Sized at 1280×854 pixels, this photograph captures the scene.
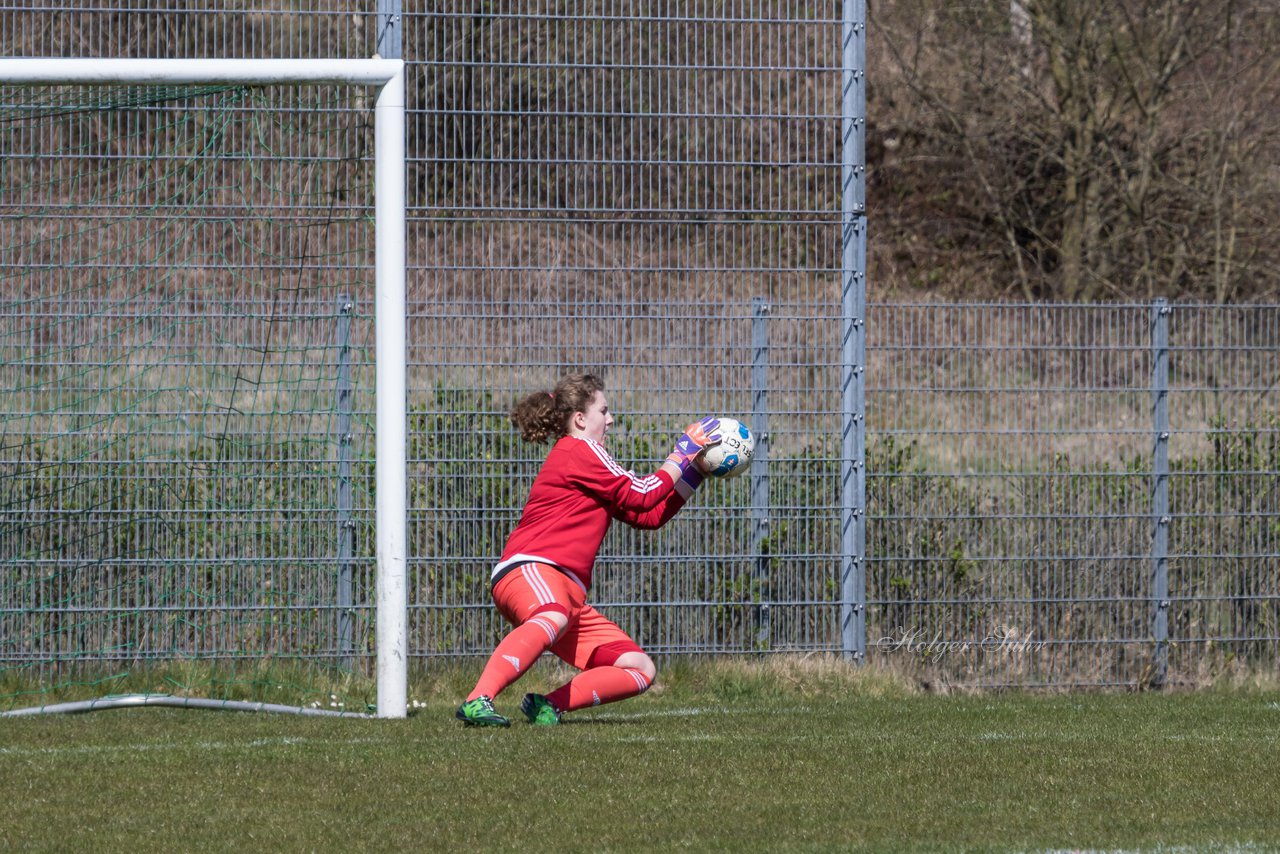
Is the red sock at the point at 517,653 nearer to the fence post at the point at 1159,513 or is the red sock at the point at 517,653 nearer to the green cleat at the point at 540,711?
the green cleat at the point at 540,711

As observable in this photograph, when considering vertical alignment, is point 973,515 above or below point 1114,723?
above

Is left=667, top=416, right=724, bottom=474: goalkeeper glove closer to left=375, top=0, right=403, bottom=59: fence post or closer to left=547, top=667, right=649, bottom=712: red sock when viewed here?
left=547, top=667, right=649, bottom=712: red sock

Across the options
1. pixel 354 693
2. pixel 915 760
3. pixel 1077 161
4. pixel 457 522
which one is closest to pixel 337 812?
pixel 915 760

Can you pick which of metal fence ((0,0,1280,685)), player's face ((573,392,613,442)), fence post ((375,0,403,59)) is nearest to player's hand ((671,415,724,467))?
player's face ((573,392,613,442))

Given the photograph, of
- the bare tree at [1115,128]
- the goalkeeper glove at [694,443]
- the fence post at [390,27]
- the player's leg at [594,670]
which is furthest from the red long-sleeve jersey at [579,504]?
the bare tree at [1115,128]

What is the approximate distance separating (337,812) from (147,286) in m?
4.52

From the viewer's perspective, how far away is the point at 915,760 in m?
6.39

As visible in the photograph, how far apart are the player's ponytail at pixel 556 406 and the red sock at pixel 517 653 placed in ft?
2.95

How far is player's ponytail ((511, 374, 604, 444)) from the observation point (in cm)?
736

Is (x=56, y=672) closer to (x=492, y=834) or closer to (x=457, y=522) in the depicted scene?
(x=457, y=522)

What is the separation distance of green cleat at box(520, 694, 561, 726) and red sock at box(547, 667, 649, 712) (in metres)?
0.04

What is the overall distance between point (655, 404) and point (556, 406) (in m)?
2.17

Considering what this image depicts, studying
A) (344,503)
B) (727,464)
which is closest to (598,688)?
(727,464)

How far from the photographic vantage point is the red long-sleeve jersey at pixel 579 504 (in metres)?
7.16
